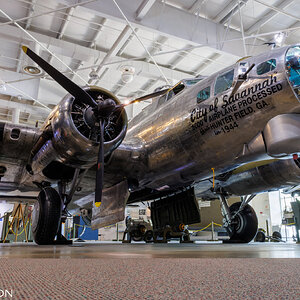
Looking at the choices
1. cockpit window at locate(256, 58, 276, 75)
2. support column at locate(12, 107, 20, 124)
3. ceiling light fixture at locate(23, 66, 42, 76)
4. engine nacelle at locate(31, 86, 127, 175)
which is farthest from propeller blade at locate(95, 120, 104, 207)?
support column at locate(12, 107, 20, 124)

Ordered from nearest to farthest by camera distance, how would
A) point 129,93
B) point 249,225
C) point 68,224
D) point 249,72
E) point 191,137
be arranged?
point 249,72, point 191,137, point 249,225, point 68,224, point 129,93

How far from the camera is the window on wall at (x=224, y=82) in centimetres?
475

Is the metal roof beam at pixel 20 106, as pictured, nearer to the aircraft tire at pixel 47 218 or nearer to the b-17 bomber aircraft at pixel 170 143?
the b-17 bomber aircraft at pixel 170 143

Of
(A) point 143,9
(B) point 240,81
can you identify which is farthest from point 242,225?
(A) point 143,9

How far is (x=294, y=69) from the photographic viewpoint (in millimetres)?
3963

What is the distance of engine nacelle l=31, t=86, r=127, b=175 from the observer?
15.6ft

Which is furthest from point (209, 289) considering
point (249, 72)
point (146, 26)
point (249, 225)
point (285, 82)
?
point (146, 26)

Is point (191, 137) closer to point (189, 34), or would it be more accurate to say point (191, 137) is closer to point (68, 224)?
point (189, 34)

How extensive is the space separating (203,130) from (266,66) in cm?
138

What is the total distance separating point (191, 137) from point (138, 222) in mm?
6269

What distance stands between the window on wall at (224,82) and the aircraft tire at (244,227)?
14.6 ft

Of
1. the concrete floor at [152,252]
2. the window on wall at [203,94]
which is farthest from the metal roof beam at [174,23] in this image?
the concrete floor at [152,252]

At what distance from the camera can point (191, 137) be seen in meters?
5.19

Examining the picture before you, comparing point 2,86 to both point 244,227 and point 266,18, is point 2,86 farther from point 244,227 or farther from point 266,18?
point 244,227
